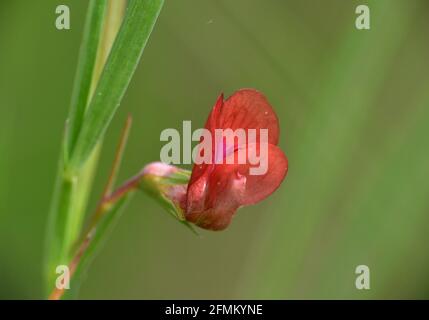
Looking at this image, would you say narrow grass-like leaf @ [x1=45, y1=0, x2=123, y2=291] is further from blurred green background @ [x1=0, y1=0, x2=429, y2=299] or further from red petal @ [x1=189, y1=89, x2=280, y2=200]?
blurred green background @ [x1=0, y1=0, x2=429, y2=299]

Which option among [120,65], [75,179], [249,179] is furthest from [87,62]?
[249,179]

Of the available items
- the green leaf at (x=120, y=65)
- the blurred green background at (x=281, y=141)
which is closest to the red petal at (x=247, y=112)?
the green leaf at (x=120, y=65)

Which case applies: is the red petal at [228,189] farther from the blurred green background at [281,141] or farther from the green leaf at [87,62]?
the blurred green background at [281,141]

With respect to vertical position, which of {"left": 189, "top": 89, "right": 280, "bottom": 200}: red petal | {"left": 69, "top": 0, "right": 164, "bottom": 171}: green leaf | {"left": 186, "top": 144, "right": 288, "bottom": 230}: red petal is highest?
{"left": 69, "top": 0, "right": 164, "bottom": 171}: green leaf

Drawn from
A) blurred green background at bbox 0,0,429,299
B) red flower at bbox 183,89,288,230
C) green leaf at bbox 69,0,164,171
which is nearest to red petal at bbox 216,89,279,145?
red flower at bbox 183,89,288,230

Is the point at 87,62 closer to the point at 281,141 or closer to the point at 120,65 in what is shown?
the point at 120,65

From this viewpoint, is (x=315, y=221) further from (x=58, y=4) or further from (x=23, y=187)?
(x=58, y=4)
